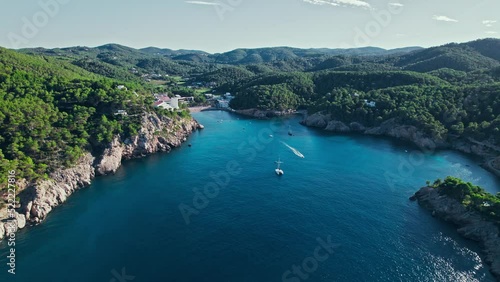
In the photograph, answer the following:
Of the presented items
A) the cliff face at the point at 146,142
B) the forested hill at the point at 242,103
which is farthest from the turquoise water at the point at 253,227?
the forested hill at the point at 242,103

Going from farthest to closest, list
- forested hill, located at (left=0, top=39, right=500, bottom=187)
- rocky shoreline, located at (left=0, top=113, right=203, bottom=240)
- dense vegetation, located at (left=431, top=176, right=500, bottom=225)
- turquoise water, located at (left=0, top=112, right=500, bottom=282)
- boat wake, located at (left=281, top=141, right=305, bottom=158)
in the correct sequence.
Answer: boat wake, located at (left=281, top=141, right=305, bottom=158) → forested hill, located at (left=0, top=39, right=500, bottom=187) → rocky shoreline, located at (left=0, top=113, right=203, bottom=240) → dense vegetation, located at (left=431, top=176, right=500, bottom=225) → turquoise water, located at (left=0, top=112, right=500, bottom=282)

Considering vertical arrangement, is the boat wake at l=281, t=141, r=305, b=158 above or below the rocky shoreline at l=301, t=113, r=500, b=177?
below

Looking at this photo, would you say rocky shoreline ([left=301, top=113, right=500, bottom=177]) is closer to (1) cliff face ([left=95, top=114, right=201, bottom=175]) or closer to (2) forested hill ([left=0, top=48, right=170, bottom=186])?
(1) cliff face ([left=95, top=114, right=201, bottom=175])

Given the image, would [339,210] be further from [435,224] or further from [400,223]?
[435,224]

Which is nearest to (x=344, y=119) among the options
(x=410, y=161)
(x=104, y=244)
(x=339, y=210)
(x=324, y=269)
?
(x=410, y=161)

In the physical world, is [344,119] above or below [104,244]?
above

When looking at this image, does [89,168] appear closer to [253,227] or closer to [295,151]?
[253,227]

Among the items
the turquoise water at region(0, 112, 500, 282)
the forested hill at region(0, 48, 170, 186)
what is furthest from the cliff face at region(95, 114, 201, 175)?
the turquoise water at region(0, 112, 500, 282)
